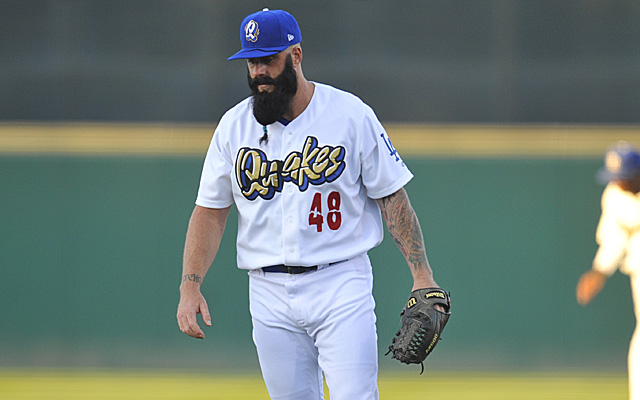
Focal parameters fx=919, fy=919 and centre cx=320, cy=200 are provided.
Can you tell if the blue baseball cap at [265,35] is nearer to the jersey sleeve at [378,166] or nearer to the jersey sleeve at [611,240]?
the jersey sleeve at [378,166]

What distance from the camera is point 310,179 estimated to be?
3.17 metres

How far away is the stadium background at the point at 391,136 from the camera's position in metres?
6.67

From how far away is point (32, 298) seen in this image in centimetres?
667

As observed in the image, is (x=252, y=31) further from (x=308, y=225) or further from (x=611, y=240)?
(x=611, y=240)

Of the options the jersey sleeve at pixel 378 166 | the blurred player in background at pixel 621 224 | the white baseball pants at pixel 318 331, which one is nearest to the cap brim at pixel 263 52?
the jersey sleeve at pixel 378 166

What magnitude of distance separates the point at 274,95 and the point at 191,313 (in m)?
0.80

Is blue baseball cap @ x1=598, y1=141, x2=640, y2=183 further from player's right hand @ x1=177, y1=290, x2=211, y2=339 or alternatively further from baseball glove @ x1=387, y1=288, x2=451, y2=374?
player's right hand @ x1=177, y1=290, x2=211, y2=339

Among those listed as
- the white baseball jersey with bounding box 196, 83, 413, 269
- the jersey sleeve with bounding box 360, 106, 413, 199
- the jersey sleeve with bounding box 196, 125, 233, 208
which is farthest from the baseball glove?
the jersey sleeve with bounding box 196, 125, 233, 208

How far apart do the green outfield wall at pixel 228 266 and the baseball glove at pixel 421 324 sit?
363 cm

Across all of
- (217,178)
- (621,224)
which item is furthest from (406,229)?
(621,224)

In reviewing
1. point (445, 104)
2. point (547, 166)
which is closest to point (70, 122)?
point (445, 104)

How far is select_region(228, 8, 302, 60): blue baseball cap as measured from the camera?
122 inches

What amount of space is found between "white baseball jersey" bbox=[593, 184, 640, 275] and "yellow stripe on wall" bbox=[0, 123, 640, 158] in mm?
1447

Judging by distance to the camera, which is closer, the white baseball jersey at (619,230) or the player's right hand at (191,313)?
the player's right hand at (191,313)
